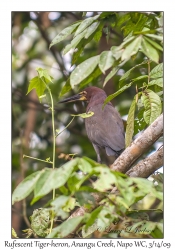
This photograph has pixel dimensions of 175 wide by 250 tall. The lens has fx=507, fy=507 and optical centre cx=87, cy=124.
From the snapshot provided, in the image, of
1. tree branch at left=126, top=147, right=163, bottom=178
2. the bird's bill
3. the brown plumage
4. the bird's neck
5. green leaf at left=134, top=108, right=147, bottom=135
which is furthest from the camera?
the bird's bill

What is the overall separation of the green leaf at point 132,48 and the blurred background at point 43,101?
7.92ft

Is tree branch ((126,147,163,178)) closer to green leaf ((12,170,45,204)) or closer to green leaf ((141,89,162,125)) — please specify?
green leaf ((141,89,162,125))

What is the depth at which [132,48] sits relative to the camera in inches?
61.3

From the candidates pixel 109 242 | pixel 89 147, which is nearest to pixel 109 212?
pixel 109 242

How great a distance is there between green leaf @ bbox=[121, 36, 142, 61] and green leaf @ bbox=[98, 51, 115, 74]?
77 mm

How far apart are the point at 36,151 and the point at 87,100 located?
66 cm

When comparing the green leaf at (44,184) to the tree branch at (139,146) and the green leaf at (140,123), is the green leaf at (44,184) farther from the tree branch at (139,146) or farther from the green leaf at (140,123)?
the green leaf at (140,123)

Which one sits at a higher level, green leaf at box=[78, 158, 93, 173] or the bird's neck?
the bird's neck

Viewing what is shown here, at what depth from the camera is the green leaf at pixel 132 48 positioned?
5.04 feet

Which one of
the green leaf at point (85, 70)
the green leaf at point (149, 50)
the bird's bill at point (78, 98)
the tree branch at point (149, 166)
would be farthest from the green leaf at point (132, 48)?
the bird's bill at point (78, 98)

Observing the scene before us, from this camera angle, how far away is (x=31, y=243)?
1.83m

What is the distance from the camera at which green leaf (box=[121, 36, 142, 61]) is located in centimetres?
154

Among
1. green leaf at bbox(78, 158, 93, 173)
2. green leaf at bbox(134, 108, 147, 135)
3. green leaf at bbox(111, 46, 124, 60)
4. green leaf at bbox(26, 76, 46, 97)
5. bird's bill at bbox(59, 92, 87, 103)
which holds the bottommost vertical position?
green leaf at bbox(78, 158, 93, 173)

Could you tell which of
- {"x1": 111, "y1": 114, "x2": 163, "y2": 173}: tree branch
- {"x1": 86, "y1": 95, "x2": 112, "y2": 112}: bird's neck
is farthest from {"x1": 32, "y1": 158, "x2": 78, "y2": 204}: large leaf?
{"x1": 86, "y1": 95, "x2": 112, "y2": 112}: bird's neck
